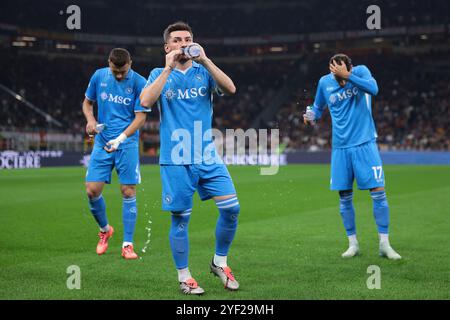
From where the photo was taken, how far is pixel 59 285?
530 cm

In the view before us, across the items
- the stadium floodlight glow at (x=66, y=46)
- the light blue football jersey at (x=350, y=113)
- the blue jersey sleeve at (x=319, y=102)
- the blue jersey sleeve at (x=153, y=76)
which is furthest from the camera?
the stadium floodlight glow at (x=66, y=46)

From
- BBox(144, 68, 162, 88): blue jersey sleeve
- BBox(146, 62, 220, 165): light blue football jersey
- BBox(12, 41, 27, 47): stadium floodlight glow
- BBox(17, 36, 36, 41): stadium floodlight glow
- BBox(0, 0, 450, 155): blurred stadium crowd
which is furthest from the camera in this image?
BBox(17, 36, 36, 41): stadium floodlight glow

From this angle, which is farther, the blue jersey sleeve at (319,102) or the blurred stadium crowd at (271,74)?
the blurred stadium crowd at (271,74)

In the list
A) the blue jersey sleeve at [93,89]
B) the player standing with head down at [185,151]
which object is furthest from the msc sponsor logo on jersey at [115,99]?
the player standing with head down at [185,151]

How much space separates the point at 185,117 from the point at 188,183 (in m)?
0.56

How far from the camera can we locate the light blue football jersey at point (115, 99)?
713cm

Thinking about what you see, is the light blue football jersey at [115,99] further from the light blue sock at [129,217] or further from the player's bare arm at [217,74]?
the player's bare arm at [217,74]

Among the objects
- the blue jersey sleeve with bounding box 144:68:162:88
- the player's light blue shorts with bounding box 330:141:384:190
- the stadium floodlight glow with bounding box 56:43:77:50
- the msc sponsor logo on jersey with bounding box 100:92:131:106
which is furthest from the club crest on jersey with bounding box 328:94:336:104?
the stadium floodlight glow with bounding box 56:43:77:50

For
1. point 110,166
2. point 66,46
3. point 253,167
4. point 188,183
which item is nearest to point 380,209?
point 188,183

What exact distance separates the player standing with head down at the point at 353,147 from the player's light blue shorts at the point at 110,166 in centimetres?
214

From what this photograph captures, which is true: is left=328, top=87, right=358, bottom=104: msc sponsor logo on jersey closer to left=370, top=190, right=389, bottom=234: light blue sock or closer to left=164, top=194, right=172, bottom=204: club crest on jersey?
left=370, top=190, right=389, bottom=234: light blue sock

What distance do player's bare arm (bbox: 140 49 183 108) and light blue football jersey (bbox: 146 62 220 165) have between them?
22cm

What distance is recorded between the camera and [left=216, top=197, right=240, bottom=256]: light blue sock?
524cm
